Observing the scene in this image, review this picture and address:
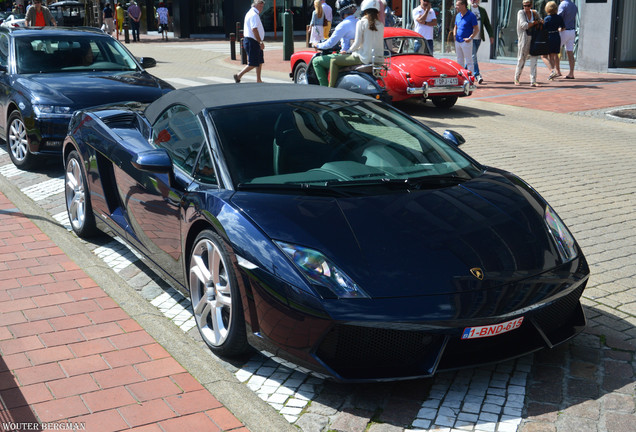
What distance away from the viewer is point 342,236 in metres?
3.76

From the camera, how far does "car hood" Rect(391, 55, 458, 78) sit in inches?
520

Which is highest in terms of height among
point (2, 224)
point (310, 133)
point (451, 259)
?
point (310, 133)

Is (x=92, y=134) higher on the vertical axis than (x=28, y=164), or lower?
higher

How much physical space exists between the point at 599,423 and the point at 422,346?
0.82 m

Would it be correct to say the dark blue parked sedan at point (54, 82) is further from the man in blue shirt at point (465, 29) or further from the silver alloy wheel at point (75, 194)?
the man in blue shirt at point (465, 29)

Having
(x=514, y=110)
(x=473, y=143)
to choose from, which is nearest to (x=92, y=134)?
(x=473, y=143)

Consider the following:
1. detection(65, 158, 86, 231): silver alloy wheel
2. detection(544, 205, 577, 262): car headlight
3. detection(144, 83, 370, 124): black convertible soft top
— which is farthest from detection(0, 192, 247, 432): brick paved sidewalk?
detection(544, 205, 577, 262): car headlight

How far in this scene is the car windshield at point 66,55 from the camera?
31.9 ft

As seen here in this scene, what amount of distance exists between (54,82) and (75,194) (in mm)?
3254

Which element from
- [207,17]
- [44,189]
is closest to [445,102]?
[44,189]

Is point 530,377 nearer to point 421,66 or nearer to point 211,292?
point 211,292

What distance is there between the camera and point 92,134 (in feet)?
19.5

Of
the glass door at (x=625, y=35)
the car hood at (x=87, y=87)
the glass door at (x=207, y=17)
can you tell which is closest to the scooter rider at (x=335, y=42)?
the car hood at (x=87, y=87)

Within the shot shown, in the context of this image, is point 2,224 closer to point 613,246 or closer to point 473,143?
point 613,246
